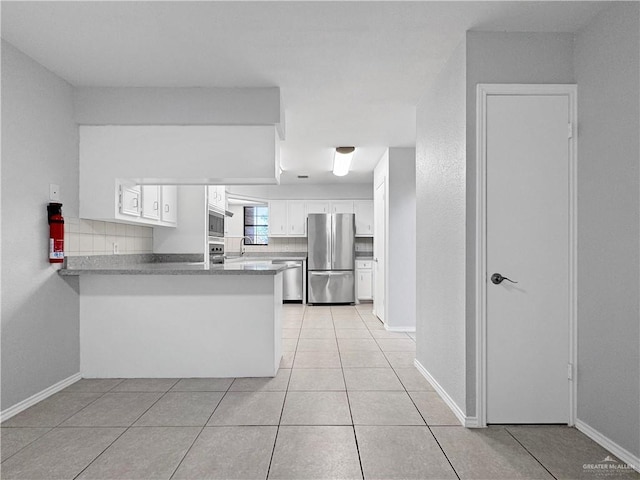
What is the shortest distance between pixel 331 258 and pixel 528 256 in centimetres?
519

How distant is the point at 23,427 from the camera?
2.43 m

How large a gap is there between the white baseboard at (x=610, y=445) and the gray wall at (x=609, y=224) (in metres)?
0.02

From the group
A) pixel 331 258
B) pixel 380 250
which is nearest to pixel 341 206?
pixel 331 258

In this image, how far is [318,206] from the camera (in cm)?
795

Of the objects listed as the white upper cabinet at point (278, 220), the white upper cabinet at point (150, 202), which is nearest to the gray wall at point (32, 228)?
the white upper cabinet at point (150, 202)

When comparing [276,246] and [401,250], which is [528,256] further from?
[276,246]

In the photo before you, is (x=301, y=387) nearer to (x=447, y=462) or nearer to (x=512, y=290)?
(x=447, y=462)

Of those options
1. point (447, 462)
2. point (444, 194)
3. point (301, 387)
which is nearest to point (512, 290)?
point (444, 194)

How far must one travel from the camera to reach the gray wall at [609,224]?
1.98m

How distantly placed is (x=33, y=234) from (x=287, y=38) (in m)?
2.16

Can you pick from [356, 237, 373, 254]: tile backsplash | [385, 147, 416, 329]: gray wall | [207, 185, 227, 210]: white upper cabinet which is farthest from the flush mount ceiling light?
[356, 237, 373, 254]: tile backsplash

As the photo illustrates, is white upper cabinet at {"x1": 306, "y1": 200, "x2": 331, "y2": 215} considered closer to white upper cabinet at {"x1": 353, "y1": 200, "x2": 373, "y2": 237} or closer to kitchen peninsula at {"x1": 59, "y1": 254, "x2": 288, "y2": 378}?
white upper cabinet at {"x1": 353, "y1": 200, "x2": 373, "y2": 237}

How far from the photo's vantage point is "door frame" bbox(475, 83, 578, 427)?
7.86ft

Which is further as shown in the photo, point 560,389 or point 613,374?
point 560,389
